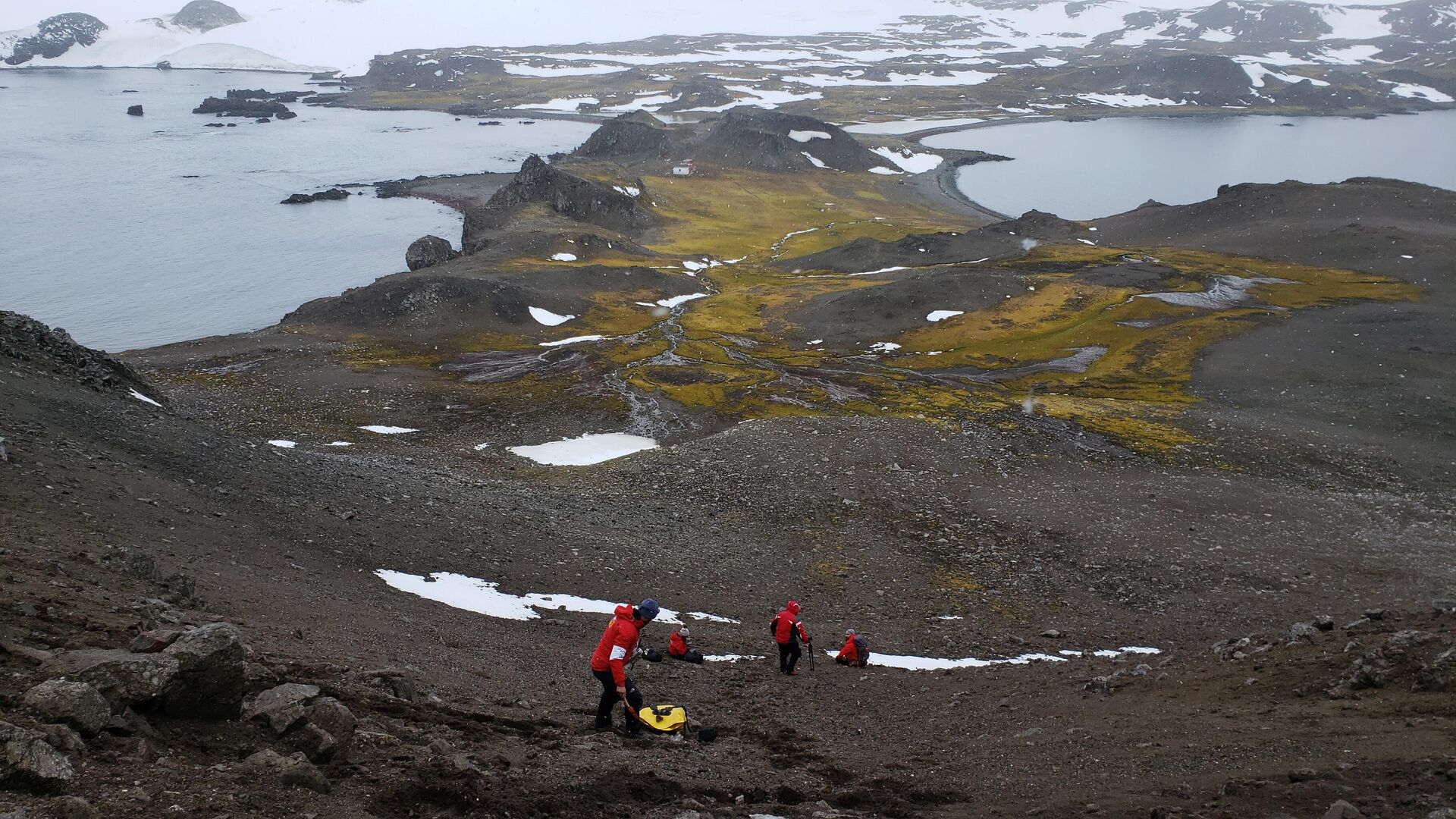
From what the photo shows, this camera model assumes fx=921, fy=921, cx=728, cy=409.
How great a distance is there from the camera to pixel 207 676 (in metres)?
10.1

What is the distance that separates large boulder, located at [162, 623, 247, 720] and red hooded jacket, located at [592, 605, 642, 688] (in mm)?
4795

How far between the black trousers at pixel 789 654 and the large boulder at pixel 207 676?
35.4 ft

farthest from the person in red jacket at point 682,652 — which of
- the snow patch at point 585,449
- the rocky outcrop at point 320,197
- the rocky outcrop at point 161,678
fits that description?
the rocky outcrop at point 320,197

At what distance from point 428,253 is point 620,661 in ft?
253

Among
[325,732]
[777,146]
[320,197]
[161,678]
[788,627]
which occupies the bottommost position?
[788,627]

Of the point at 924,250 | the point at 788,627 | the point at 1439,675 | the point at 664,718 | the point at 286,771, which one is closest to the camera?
the point at 286,771

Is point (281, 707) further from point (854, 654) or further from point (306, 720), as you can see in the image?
point (854, 654)

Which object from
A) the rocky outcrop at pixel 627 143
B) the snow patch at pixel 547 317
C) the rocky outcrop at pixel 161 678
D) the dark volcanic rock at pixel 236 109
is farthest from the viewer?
the dark volcanic rock at pixel 236 109

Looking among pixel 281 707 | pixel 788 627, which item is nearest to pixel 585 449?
pixel 788 627

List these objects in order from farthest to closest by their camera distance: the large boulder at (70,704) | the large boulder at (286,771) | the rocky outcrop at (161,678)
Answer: the large boulder at (286,771) → the rocky outcrop at (161,678) → the large boulder at (70,704)

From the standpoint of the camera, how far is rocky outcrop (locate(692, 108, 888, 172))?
14688 centimetres

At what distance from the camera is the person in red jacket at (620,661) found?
531 inches

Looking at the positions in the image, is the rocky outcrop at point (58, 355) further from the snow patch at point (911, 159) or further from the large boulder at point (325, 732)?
the snow patch at point (911, 159)

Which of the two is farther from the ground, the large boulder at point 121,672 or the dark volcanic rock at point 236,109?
the dark volcanic rock at point 236,109
